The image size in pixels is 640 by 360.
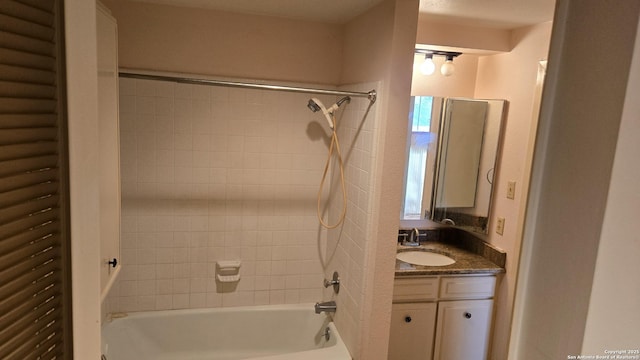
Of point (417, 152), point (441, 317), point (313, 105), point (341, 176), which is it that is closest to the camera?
point (313, 105)

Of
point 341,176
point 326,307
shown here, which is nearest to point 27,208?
point 341,176

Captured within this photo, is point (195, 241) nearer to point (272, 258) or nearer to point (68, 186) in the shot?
point (272, 258)

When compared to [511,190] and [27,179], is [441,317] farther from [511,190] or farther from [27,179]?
[27,179]

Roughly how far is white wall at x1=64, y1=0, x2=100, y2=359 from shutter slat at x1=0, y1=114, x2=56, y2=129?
48mm

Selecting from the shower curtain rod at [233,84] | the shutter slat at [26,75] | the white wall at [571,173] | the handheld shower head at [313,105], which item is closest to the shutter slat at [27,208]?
the shutter slat at [26,75]

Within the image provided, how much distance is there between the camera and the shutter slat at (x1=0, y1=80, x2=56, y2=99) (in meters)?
0.67

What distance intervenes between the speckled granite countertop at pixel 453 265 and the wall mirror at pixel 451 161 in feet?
0.65

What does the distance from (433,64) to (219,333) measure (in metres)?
2.36

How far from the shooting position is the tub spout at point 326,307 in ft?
8.90

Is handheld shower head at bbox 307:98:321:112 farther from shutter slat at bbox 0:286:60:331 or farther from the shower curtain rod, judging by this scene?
shutter slat at bbox 0:286:60:331

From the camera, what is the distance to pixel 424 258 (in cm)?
296

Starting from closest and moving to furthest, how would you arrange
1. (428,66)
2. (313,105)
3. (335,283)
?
(313,105), (335,283), (428,66)

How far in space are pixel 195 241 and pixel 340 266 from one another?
37.5 inches

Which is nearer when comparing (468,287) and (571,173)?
(571,173)
